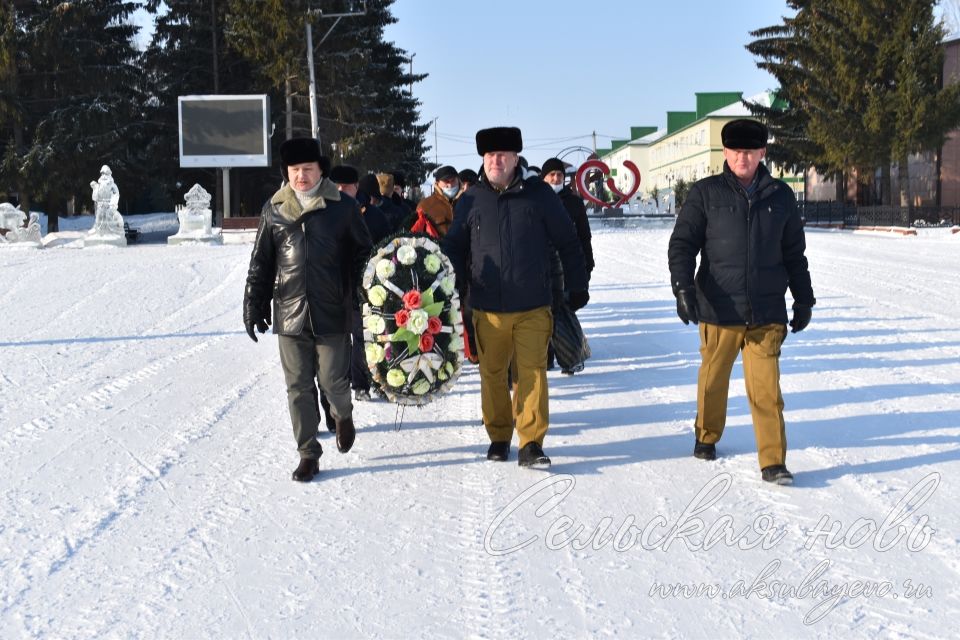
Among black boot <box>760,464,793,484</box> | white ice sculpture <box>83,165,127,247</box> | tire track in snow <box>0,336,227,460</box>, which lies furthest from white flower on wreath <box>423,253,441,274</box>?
white ice sculpture <box>83,165,127,247</box>

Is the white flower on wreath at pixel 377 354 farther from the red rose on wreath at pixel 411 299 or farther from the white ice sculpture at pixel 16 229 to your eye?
the white ice sculpture at pixel 16 229

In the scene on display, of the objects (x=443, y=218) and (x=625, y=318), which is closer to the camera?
(x=443, y=218)

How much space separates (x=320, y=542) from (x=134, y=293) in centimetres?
1201

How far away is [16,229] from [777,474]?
1112 inches

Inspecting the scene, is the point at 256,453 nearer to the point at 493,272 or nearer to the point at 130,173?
the point at 493,272

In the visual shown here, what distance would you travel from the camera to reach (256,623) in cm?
349

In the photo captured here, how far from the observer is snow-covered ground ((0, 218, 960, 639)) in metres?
3.57

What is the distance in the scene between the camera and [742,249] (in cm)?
520

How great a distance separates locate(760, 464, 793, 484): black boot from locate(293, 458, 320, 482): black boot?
Answer: 2.40m

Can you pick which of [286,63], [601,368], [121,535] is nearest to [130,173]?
[286,63]

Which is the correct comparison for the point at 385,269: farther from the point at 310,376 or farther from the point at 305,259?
the point at 310,376

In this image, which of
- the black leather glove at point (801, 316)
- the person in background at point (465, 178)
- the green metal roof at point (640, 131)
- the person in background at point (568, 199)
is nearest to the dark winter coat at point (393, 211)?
the person in background at point (465, 178)

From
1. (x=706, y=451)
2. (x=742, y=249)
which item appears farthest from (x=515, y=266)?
(x=706, y=451)

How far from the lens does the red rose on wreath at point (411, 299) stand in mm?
5539
